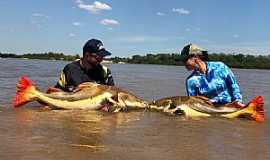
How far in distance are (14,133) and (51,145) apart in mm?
1045

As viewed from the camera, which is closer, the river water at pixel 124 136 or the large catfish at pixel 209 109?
the river water at pixel 124 136

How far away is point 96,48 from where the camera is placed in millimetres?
9688

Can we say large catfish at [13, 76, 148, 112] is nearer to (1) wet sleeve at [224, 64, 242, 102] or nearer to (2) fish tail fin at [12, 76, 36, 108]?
(2) fish tail fin at [12, 76, 36, 108]

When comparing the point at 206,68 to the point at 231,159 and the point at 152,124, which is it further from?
the point at 231,159

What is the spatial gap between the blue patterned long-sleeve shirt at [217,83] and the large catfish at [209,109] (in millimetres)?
208

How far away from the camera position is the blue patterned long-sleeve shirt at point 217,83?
9930mm

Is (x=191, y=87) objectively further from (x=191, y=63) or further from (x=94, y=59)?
(x=94, y=59)

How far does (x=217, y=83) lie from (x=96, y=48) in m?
2.49

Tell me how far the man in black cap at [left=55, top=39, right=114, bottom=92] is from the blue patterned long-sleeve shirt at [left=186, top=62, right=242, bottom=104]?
1.83m

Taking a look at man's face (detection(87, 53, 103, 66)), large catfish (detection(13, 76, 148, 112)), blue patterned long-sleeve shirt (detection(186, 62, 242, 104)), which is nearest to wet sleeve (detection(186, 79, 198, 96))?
blue patterned long-sleeve shirt (detection(186, 62, 242, 104))

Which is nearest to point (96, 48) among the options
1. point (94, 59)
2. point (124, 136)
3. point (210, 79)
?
point (94, 59)

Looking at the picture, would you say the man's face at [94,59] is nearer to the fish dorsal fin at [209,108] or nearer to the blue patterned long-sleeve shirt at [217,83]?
the blue patterned long-sleeve shirt at [217,83]

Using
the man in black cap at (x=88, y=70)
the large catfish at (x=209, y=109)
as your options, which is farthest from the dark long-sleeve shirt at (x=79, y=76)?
the large catfish at (x=209, y=109)

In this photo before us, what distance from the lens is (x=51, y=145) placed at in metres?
6.18
